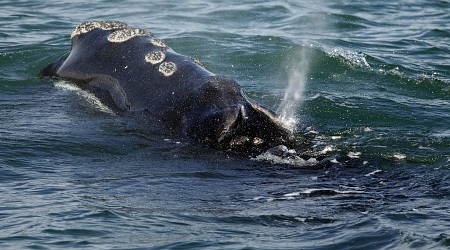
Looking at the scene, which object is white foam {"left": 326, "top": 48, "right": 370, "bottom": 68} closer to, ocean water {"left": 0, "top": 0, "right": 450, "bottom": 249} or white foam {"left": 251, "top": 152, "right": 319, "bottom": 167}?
ocean water {"left": 0, "top": 0, "right": 450, "bottom": 249}

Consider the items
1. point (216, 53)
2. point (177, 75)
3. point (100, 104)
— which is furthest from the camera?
point (216, 53)

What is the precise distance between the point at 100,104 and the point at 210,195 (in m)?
3.10

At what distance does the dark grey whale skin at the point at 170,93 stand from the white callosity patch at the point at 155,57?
4 centimetres

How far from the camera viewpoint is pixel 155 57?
10.2 meters

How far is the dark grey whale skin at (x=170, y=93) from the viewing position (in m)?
8.83

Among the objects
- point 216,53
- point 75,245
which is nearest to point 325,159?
point 75,245

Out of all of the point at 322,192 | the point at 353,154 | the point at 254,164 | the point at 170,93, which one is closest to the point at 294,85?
the point at 170,93

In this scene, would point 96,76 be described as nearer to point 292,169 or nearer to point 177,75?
point 177,75

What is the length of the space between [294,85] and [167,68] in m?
3.15

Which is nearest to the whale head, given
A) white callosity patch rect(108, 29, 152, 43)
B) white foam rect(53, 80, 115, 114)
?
white foam rect(53, 80, 115, 114)

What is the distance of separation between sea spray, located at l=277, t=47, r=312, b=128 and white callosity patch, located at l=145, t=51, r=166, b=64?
1405 mm

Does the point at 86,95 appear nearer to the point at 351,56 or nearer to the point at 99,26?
the point at 99,26

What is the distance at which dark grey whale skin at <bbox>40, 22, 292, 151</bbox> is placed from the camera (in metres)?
8.83

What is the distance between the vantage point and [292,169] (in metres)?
8.41
